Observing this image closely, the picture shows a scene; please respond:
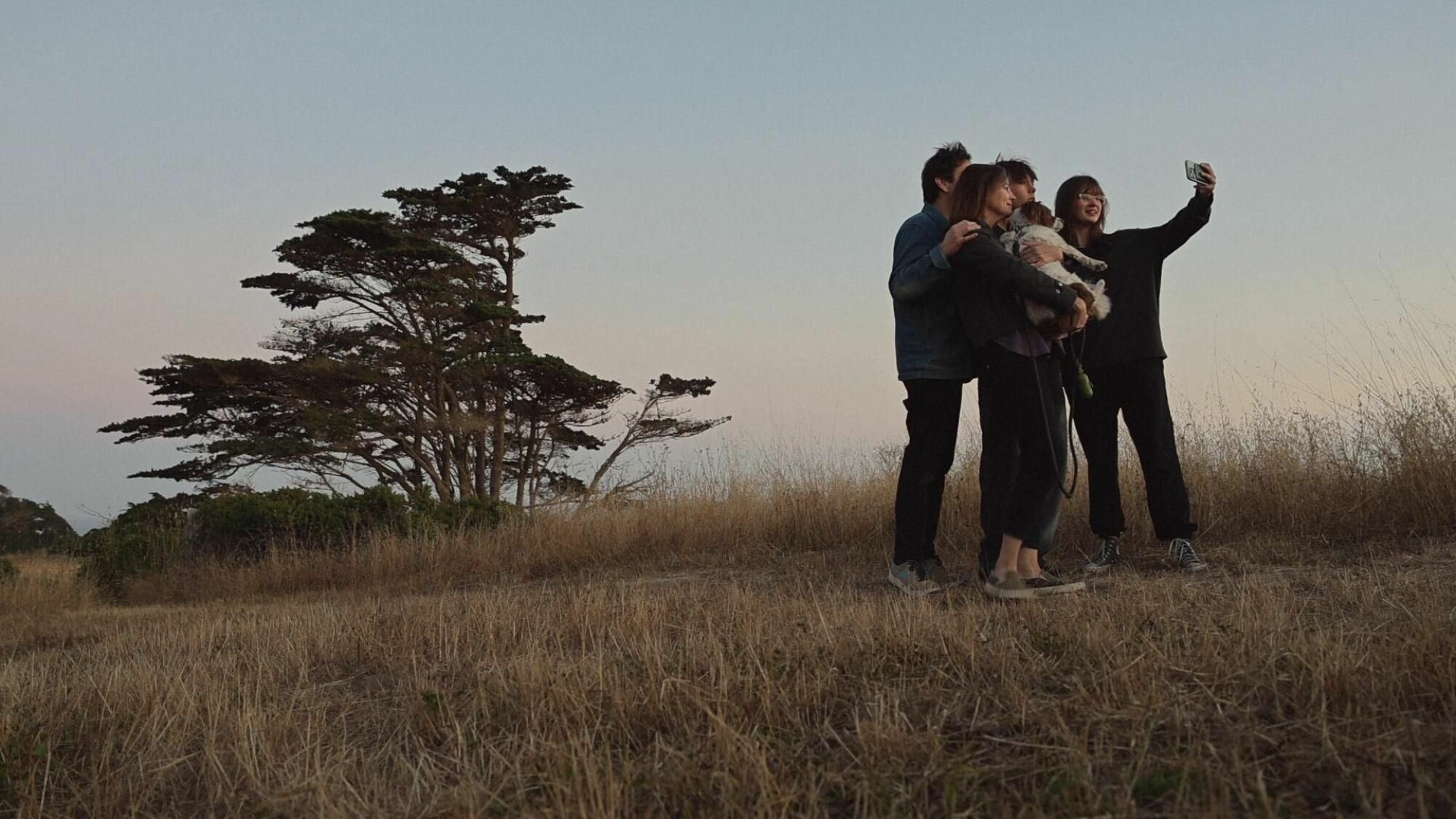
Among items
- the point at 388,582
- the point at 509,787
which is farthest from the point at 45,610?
the point at 509,787

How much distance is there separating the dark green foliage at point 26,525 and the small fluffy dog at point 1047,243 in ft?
60.3

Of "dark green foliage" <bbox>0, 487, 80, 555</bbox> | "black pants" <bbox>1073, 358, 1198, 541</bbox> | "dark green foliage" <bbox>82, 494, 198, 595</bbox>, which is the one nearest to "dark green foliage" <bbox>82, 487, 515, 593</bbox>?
"dark green foliage" <bbox>82, 494, 198, 595</bbox>

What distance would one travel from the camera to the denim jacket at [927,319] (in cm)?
476

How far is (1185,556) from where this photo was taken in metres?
5.11

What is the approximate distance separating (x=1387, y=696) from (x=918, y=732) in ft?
3.29

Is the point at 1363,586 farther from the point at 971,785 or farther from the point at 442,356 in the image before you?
Answer: the point at 442,356

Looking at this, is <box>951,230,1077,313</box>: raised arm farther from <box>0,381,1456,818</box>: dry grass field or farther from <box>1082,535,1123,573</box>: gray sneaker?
<box>1082,535,1123,573</box>: gray sneaker

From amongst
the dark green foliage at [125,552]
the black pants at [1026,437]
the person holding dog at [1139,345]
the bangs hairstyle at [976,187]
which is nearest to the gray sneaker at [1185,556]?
the person holding dog at [1139,345]

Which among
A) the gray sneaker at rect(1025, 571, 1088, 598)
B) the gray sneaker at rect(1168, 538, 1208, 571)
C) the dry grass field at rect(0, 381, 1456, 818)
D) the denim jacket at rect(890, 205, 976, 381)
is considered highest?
the denim jacket at rect(890, 205, 976, 381)

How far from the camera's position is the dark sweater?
16.5 ft

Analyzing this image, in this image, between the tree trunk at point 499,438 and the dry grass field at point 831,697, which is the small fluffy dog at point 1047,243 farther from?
the tree trunk at point 499,438

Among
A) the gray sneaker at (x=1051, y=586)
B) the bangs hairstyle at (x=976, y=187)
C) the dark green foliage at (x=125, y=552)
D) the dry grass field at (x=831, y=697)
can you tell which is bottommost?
the dry grass field at (x=831, y=697)

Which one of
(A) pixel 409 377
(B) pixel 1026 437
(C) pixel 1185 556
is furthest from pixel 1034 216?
(A) pixel 409 377

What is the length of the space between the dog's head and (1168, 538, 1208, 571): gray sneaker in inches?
67.1
